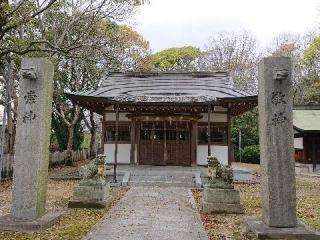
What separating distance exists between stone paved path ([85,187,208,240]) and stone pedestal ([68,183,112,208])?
0.54 metres

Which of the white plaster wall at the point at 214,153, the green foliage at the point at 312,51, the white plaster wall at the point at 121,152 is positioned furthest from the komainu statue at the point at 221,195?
the green foliage at the point at 312,51

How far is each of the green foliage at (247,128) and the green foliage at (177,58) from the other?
11.7 m

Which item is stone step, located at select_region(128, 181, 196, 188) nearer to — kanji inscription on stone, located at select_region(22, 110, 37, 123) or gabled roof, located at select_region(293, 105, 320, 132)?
kanji inscription on stone, located at select_region(22, 110, 37, 123)

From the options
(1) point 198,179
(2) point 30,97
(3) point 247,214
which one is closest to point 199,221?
(3) point 247,214

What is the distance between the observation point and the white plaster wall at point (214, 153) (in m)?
19.2

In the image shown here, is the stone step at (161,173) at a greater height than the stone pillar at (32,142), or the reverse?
the stone pillar at (32,142)

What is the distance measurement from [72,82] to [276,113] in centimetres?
2321

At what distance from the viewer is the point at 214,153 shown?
63.3 feet

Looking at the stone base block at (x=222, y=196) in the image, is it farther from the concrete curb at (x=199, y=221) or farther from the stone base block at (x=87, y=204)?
the stone base block at (x=87, y=204)

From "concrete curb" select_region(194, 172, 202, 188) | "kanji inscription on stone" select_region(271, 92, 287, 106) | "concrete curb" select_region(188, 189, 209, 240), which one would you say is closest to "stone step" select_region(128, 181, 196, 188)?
"concrete curb" select_region(194, 172, 202, 188)

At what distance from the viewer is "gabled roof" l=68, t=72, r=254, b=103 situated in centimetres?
1941

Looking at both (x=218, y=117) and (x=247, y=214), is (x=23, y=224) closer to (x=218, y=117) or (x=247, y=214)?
(x=247, y=214)

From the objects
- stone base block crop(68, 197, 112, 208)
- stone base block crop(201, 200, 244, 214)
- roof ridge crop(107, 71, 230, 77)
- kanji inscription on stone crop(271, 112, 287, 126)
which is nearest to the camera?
kanji inscription on stone crop(271, 112, 287, 126)

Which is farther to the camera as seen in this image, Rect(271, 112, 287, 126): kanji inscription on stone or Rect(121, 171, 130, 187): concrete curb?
Rect(121, 171, 130, 187): concrete curb
